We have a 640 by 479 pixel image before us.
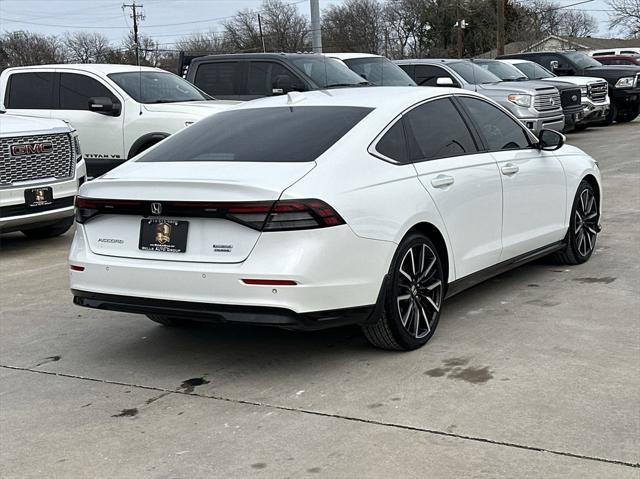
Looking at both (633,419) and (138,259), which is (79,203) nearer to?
(138,259)

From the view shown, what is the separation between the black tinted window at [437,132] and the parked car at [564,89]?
40.2ft

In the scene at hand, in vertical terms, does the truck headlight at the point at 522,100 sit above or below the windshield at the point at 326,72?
below

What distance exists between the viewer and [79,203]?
5172 millimetres

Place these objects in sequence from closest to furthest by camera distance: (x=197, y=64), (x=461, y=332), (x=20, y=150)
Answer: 1. (x=461, y=332)
2. (x=20, y=150)
3. (x=197, y=64)

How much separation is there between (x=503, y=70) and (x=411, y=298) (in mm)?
15085

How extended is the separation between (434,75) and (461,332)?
12826mm

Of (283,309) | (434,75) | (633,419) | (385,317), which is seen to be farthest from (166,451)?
(434,75)

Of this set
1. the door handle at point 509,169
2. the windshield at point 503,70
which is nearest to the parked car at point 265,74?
the windshield at point 503,70

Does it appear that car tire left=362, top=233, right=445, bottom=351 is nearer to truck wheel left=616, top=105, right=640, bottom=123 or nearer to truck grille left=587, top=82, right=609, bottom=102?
truck grille left=587, top=82, right=609, bottom=102

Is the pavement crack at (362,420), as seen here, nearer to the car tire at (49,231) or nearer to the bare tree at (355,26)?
the car tire at (49,231)

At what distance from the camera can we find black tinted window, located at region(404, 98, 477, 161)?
5.51 m

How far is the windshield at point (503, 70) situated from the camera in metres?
19.0

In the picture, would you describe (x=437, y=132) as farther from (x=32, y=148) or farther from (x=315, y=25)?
(x=315, y=25)

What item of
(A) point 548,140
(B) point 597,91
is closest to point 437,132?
(A) point 548,140
